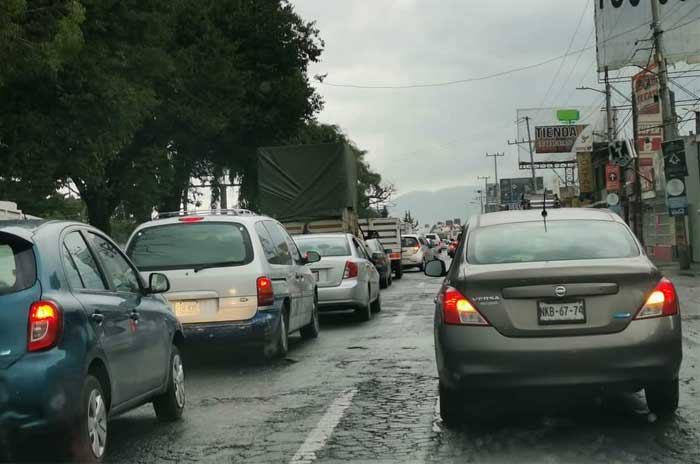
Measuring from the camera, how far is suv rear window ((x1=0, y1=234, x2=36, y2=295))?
5570 mm

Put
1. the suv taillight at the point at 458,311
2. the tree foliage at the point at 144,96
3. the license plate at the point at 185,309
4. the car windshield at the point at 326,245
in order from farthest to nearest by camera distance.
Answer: the tree foliage at the point at 144,96 < the car windshield at the point at 326,245 < the license plate at the point at 185,309 < the suv taillight at the point at 458,311

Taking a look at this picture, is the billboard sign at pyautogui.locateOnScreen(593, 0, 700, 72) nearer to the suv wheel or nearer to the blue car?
the suv wheel

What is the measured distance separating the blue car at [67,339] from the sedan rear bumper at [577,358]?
7.17 ft

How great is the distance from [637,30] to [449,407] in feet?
180

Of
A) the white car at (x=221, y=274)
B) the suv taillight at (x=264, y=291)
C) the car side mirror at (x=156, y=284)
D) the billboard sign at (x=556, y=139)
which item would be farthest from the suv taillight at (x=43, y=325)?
the billboard sign at (x=556, y=139)

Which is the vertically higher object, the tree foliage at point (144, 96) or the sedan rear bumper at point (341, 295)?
the tree foliage at point (144, 96)

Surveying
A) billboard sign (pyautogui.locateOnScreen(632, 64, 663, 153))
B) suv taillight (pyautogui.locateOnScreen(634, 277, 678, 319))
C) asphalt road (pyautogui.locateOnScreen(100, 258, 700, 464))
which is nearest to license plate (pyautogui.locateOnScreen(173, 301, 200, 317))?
asphalt road (pyautogui.locateOnScreen(100, 258, 700, 464))

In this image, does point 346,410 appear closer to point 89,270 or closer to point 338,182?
point 89,270

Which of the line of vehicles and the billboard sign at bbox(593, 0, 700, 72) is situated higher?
the billboard sign at bbox(593, 0, 700, 72)

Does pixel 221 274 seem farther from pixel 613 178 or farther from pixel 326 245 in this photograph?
pixel 613 178

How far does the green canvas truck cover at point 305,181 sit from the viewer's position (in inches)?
1032

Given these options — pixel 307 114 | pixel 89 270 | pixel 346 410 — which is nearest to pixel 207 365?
pixel 346 410

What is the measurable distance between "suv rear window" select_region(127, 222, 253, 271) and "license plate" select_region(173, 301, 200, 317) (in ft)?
1.29

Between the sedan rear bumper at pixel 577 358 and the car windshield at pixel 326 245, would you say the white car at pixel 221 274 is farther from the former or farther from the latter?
the car windshield at pixel 326 245
